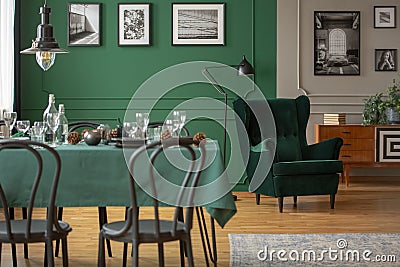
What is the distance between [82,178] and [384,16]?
5471 millimetres

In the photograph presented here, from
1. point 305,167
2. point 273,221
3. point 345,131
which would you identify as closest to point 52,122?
point 273,221

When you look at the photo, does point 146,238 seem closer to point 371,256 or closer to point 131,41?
point 371,256

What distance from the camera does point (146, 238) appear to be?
3379mm

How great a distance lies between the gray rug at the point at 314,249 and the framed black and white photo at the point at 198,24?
3182 mm

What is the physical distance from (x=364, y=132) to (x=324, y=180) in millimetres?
1590

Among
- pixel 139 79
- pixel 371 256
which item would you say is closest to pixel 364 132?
pixel 139 79

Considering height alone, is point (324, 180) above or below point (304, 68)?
below

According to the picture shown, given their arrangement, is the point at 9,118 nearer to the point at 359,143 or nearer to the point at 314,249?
the point at 314,249

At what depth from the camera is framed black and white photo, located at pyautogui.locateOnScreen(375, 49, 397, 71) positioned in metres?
8.19

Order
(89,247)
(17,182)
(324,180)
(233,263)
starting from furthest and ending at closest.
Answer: (324,180) < (89,247) < (233,263) < (17,182)

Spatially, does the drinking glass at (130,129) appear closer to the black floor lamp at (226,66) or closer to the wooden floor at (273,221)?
the wooden floor at (273,221)

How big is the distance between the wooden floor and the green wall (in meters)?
1.54

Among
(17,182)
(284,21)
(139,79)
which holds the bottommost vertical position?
(17,182)

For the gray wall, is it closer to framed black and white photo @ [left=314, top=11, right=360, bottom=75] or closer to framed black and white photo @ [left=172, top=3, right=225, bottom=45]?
framed black and white photo @ [left=314, top=11, right=360, bottom=75]
